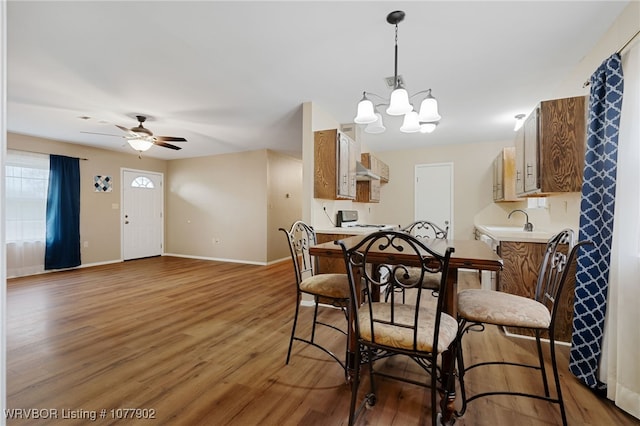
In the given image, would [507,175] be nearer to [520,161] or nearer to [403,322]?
[520,161]

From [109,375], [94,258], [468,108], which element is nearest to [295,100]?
[468,108]

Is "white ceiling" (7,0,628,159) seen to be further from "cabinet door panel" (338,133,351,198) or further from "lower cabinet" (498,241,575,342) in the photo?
"lower cabinet" (498,241,575,342)

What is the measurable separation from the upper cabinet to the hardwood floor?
1.43m

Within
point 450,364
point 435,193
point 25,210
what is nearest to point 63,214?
point 25,210

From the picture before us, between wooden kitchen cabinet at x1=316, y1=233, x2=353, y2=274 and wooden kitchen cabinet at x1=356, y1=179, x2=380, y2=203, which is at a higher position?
wooden kitchen cabinet at x1=356, y1=179, x2=380, y2=203

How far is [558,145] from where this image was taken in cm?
252

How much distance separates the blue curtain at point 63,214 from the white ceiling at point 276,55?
143 centimetres

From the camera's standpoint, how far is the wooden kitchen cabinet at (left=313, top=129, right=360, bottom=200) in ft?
11.4

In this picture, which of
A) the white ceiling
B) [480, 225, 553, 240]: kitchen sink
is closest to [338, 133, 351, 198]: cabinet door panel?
the white ceiling

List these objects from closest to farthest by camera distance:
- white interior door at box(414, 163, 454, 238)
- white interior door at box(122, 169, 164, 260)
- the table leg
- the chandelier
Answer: the table leg
the chandelier
white interior door at box(414, 163, 454, 238)
white interior door at box(122, 169, 164, 260)

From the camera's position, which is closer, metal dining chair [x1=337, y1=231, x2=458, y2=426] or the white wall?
the white wall

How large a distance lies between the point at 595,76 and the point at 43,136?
750cm

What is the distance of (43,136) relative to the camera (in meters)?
5.11

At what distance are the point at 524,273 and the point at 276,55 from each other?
294 centimetres
